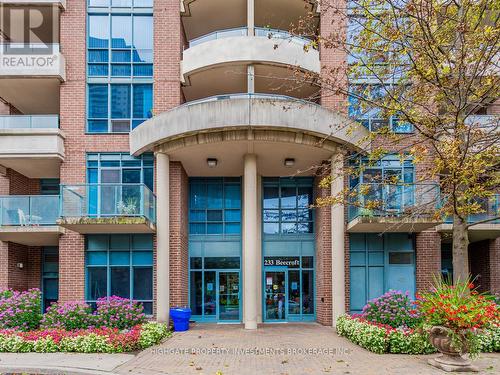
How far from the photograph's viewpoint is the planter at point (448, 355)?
36.3 ft

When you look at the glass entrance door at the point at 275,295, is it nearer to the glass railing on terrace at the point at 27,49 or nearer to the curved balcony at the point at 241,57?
the curved balcony at the point at 241,57

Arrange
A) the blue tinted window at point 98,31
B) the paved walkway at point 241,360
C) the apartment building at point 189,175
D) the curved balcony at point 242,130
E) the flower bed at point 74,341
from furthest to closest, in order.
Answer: the blue tinted window at point 98,31 → the apartment building at point 189,175 → the curved balcony at point 242,130 → the flower bed at point 74,341 → the paved walkway at point 241,360

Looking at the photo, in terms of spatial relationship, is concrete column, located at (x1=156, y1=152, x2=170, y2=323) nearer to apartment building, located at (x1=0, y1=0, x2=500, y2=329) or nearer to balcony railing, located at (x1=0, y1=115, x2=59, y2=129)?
apartment building, located at (x1=0, y1=0, x2=500, y2=329)

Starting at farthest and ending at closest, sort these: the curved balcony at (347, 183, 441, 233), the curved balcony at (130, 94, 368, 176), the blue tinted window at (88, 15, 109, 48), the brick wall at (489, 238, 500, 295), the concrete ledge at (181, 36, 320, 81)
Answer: the brick wall at (489, 238, 500, 295) → the blue tinted window at (88, 15, 109, 48) → the concrete ledge at (181, 36, 320, 81) → the curved balcony at (347, 183, 441, 233) → the curved balcony at (130, 94, 368, 176)

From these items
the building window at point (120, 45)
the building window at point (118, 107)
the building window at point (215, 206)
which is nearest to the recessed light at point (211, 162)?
the building window at point (215, 206)

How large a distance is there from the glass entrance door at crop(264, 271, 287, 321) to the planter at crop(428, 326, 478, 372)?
380 inches

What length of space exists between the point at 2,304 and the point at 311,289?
1129 centimetres

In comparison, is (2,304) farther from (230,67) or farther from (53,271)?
(230,67)

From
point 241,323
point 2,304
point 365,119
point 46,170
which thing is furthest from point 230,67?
point 2,304

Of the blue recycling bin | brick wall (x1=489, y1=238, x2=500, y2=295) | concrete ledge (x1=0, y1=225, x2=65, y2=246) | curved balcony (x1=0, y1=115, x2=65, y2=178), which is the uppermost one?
curved balcony (x1=0, y1=115, x2=65, y2=178)

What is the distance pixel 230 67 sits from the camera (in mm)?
19453

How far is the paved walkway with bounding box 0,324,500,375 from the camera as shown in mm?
11211

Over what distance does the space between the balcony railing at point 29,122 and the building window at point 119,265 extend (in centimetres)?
438

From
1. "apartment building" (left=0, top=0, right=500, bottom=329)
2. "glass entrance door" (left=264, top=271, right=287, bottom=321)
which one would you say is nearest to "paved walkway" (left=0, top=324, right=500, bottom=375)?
"apartment building" (left=0, top=0, right=500, bottom=329)
